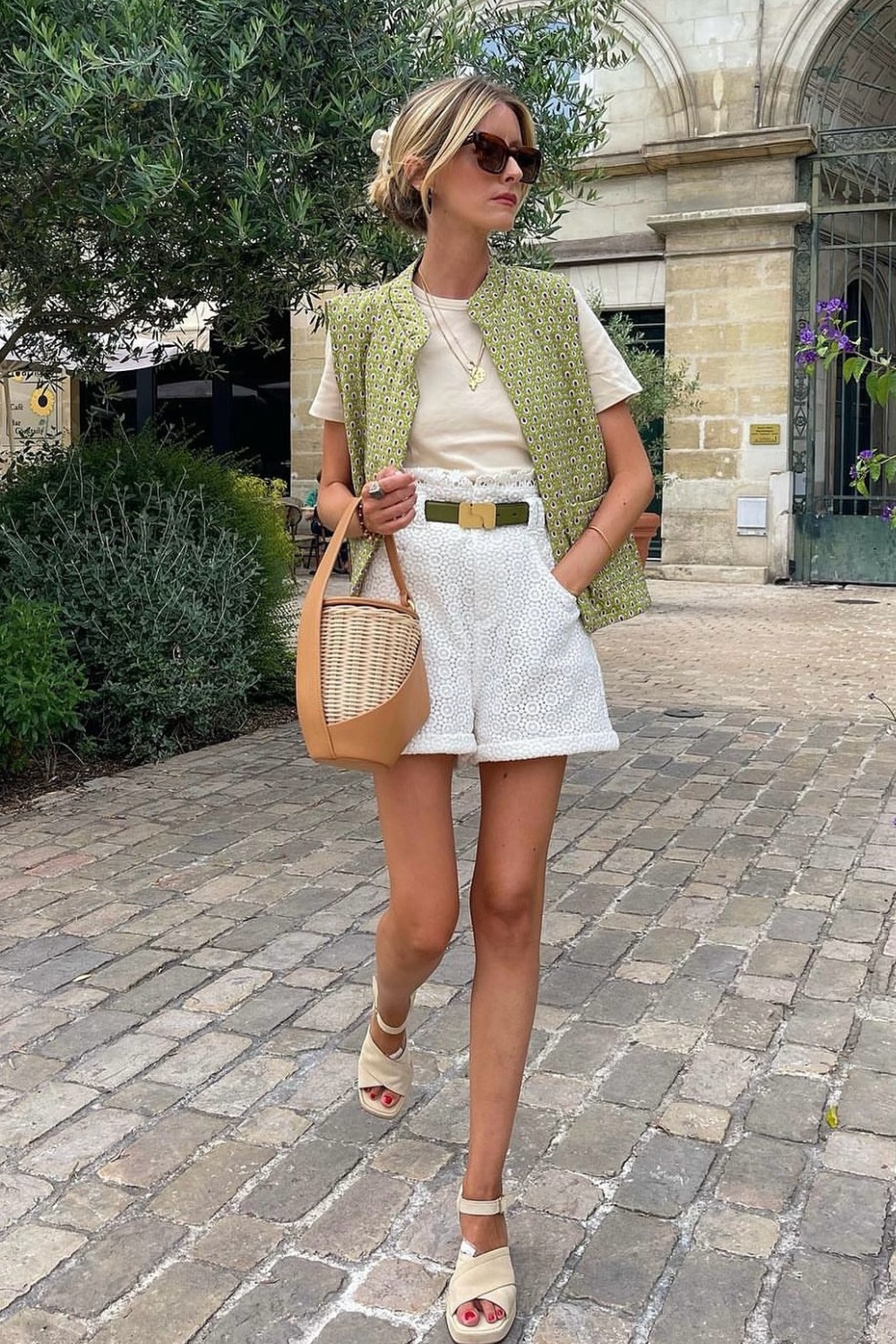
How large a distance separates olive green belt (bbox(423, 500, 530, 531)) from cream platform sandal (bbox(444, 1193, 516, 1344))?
45.4 inches

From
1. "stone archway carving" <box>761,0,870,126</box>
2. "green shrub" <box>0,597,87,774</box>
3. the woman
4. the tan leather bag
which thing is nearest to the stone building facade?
"stone archway carving" <box>761,0,870,126</box>

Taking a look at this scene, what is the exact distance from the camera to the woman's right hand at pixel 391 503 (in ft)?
7.34

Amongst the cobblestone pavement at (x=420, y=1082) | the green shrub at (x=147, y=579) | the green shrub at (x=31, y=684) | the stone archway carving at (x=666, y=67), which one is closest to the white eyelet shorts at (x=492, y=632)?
the cobblestone pavement at (x=420, y=1082)

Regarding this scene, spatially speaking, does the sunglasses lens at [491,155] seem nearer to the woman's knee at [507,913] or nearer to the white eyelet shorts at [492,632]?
the white eyelet shorts at [492,632]

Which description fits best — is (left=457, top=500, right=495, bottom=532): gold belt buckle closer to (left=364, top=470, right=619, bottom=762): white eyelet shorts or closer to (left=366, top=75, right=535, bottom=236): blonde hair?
(left=364, top=470, right=619, bottom=762): white eyelet shorts

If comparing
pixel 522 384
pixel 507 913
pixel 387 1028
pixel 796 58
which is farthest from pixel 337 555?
pixel 796 58

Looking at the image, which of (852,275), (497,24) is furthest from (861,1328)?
(852,275)

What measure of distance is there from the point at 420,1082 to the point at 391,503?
61.9 inches

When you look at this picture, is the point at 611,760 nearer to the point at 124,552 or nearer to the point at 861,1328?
the point at 124,552

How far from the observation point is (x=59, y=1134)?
2980 mm

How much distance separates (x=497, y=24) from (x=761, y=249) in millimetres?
11008

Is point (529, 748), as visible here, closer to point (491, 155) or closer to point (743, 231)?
point (491, 155)

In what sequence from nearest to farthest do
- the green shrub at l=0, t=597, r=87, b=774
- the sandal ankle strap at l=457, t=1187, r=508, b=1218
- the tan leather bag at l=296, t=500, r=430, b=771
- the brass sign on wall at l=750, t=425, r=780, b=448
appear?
the tan leather bag at l=296, t=500, r=430, b=771 → the sandal ankle strap at l=457, t=1187, r=508, b=1218 → the green shrub at l=0, t=597, r=87, b=774 → the brass sign on wall at l=750, t=425, r=780, b=448

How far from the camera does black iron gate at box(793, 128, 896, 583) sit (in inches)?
659
